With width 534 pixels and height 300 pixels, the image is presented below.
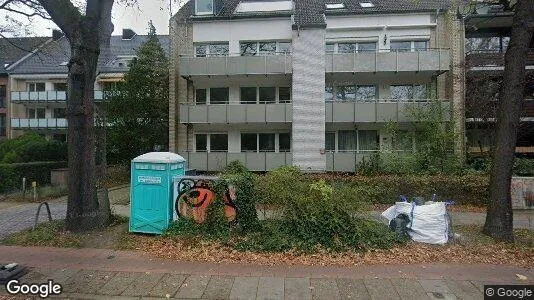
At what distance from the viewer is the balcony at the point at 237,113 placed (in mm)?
17547

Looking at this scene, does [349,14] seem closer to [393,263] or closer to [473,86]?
[473,86]

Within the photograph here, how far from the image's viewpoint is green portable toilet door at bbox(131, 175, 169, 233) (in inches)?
277

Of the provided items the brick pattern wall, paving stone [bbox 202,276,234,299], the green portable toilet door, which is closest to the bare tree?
the green portable toilet door

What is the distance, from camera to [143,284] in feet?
15.7

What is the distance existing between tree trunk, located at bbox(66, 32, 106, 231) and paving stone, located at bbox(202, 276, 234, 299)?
386 centimetres

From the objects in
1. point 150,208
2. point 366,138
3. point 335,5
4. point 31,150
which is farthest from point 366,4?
point 31,150

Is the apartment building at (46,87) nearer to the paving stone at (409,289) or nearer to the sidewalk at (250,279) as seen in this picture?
the sidewalk at (250,279)

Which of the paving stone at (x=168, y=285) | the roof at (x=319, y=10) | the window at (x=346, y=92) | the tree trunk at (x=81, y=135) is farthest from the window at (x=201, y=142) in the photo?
the paving stone at (x=168, y=285)

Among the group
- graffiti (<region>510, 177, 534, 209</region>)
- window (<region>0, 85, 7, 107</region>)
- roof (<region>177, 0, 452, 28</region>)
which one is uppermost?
roof (<region>177, 0, 452, 28</region>)

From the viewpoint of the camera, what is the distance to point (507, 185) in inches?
271

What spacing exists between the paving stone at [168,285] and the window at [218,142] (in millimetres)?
14251

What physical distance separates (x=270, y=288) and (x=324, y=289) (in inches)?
29.1

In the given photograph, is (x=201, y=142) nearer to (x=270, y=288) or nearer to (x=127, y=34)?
(x=270, y=288)

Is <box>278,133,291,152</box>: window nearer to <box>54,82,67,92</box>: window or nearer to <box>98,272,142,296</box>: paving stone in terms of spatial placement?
<box>98,272,142,296</box>: paving stone
